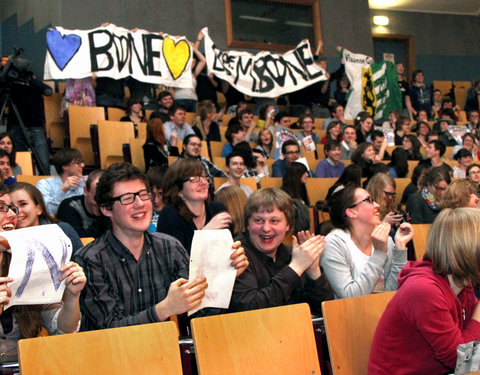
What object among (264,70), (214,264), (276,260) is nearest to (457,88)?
(264,70)

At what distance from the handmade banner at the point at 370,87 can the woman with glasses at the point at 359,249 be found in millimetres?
5863

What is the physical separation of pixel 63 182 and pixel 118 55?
2686 mm

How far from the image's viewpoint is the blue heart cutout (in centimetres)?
629

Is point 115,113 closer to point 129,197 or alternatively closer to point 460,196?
point 460,196

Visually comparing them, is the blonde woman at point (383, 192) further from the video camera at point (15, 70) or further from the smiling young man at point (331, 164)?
the video camera at point (15, 70)

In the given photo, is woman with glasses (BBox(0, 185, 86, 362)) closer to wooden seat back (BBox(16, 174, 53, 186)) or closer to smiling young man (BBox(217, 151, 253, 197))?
wooden seat back (BBox(16, 174, 53, 186))

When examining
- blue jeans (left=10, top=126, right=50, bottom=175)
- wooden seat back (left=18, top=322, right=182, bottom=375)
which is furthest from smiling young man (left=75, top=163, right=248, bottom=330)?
blue jeans (left=10, top=126, right=50, bottom=175)

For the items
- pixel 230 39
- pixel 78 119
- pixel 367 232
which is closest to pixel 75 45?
pixel 78 119


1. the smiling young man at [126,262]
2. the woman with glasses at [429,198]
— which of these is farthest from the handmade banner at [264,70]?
the smiling young man at [126,262]

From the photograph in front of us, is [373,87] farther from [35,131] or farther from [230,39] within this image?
[35,131]

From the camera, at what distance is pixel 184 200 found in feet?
10.9

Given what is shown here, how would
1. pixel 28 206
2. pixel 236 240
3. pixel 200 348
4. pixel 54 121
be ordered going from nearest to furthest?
pixel 200 348 → pixel 236 240 → pixel 28 206 → pixel 54 121

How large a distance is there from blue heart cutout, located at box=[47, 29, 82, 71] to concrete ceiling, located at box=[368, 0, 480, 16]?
299 inches

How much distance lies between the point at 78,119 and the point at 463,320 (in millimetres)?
4769
